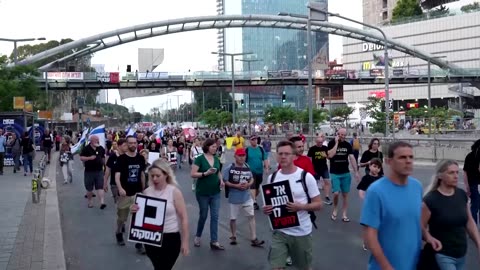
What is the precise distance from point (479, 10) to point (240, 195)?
94.2 metres

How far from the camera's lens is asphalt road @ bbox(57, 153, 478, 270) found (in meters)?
8.55

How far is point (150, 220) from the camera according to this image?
6.26 m

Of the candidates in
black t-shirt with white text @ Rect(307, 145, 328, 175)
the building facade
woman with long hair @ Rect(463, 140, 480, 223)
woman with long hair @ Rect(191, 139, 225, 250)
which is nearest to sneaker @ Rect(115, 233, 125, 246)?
woman with long hair @ Rect(191, 139, 225, 250)

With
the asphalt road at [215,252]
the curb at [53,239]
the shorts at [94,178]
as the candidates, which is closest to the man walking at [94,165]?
the shorts at [94,178]

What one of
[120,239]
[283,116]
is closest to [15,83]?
[120,239]

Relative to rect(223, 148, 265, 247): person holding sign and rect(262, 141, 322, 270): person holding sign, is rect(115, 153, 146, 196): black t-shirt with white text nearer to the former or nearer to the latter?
rect(223, 148, 265, 247): person holding sign

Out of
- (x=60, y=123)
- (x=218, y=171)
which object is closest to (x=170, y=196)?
Answer: (x=218, y=171)

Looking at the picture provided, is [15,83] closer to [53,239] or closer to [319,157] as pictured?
[319,157]

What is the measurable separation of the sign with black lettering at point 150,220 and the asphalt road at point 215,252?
2.26 metres

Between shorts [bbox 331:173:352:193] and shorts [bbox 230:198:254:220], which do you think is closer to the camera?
shorts [bbox 230:198:254:220]

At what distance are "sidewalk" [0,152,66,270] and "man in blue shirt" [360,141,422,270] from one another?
5272 millimetres

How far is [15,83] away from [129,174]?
2819 cm

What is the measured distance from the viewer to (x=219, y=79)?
227ft

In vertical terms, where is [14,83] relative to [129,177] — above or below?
above
